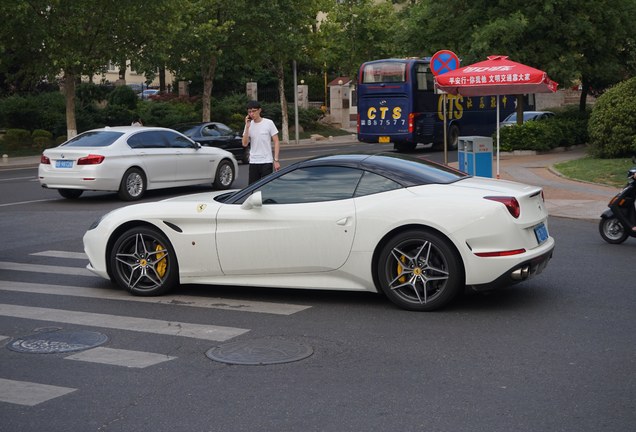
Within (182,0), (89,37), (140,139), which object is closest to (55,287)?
(140,139)

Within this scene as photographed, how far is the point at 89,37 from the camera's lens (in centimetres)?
3572

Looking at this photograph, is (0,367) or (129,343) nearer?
(0,367)

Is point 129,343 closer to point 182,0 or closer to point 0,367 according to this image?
point 0,367

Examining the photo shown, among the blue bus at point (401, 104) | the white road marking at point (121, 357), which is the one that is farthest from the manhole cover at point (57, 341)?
the blue bus at point (401, 104)

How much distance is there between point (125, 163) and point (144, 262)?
31.8 feet

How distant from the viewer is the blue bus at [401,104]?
3447cm

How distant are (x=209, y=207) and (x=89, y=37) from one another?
28548mm

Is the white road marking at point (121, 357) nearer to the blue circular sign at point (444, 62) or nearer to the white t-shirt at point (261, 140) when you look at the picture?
the white t-shirt at point (261, 140)

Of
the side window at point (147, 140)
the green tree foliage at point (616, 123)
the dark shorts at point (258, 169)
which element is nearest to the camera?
the dark shorts at point (258, 169)

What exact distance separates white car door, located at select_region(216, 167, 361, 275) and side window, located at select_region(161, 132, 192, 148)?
440 inches

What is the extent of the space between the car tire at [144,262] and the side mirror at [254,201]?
90 centimetres

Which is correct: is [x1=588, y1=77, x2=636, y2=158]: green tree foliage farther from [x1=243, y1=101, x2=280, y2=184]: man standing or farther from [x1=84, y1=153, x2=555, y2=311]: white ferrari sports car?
[x1=84, y1=153, x2=555, y2=311]: white ferrari sports car

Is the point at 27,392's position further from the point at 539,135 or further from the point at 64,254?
the point at 539,135

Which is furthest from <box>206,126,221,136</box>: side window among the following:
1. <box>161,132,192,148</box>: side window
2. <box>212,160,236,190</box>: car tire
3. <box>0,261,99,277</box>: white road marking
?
<box>0,261,99,277</box>: white road marking
